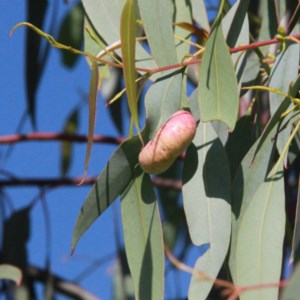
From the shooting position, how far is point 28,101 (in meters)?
2.11

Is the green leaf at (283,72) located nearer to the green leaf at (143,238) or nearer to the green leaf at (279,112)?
the green leaf at (279,112)

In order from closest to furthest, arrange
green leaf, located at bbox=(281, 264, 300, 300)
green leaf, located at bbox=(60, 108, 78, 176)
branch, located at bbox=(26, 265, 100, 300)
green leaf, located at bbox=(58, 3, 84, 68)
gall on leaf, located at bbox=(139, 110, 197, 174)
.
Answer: green leaf, located at bbox=(281, 264, 300, 300)
gall on leaf, located at bbox=(139, 110, 197, 174)
branch, located at bbox=(26, 265, 100, 300)
green leaf, located at bbox=(58, 3, 84, 68)
green leaf, located at bbox=(60, 108, 78, 176)

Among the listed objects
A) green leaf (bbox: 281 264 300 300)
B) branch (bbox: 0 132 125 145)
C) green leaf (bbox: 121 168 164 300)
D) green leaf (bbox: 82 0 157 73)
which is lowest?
branch (bbox: 0 132 125 145)

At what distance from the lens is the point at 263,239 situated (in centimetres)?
122

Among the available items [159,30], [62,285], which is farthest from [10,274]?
[62,285]

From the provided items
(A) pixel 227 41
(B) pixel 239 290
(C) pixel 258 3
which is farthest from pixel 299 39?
(C) pixel 258 3

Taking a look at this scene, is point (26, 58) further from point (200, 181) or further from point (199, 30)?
point (200, 181)

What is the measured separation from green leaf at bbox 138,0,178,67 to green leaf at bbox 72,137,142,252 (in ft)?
0.35

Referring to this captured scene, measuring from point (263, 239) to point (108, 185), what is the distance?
0.66 ft

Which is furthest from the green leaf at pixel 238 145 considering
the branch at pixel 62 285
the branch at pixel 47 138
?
the branch at pixel 62 285

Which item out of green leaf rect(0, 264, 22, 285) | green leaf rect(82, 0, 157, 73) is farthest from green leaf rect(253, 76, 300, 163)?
green leaf rect(0, 264, 22, 285)

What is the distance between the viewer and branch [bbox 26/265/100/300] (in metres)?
2.37

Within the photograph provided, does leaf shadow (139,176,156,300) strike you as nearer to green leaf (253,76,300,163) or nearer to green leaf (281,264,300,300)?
green leaf (253,76,300,163)

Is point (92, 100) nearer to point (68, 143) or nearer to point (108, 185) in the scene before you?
point (108, 185)
